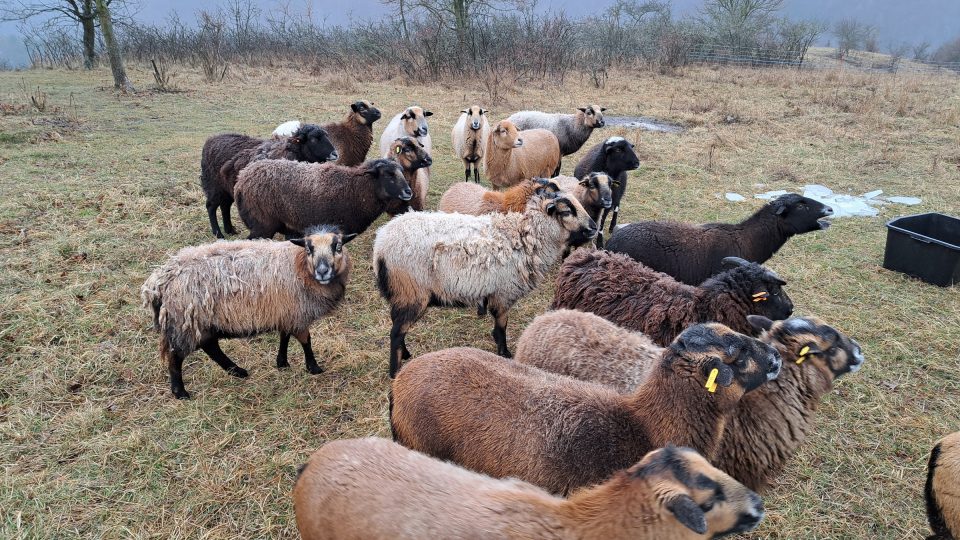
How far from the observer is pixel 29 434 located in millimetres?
3848

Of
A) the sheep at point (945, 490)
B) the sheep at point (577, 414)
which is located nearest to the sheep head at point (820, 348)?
the sheep at point (577, 414)

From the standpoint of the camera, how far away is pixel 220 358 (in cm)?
448

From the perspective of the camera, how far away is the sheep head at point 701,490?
2033 mm

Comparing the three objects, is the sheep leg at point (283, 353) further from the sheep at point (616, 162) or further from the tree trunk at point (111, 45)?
the tree trunk at point (111, 45)

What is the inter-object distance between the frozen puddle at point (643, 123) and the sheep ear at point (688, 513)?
13.3 metres

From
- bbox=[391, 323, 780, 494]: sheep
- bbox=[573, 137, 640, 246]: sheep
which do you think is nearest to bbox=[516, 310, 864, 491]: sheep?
bbox=[391, 323, 780, 494]: sheep

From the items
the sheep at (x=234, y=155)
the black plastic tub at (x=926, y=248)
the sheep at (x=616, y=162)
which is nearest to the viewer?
the black plastic tub at (x=926, y=248)

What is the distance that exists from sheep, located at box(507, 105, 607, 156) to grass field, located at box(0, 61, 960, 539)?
0.97 m

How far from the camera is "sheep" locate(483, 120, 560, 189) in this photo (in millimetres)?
8992

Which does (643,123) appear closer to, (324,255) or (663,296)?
(663,296)

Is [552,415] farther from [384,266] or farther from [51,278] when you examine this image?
[51,278]

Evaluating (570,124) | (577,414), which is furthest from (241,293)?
(570,124)

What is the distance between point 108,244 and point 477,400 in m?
6.23

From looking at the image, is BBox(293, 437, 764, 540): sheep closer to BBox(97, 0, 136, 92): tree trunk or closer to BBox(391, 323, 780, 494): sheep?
BBox(391, 323, 780, 494): sheep
